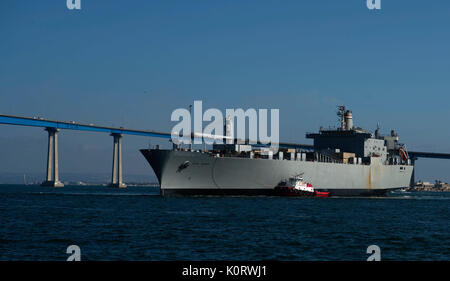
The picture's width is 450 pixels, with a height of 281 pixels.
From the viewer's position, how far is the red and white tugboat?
2479 inches

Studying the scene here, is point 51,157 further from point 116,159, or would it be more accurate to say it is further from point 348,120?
point 348,120

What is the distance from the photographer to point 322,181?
70.3 m

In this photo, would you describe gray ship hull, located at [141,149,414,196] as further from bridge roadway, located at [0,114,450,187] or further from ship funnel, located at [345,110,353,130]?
bridge roadway, located at [0,114,450,187]

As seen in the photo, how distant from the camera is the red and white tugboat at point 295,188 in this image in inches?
2479

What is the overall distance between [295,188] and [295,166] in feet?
9.90

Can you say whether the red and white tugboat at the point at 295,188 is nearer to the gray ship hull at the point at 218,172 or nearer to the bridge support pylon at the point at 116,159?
the gray ship hull at the point at 218,172

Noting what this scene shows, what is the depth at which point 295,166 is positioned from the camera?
65.2 m

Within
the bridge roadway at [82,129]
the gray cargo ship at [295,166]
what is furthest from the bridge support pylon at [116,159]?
the gray cargo ship at [295,166]

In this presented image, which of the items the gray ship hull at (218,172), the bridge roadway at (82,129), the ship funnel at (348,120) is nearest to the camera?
the gray ship hull at (218,172)

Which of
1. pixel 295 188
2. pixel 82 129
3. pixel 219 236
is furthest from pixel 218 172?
pixel 82 129

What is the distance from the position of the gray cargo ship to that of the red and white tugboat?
0.56 meters

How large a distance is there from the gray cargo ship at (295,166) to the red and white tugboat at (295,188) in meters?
0.56
